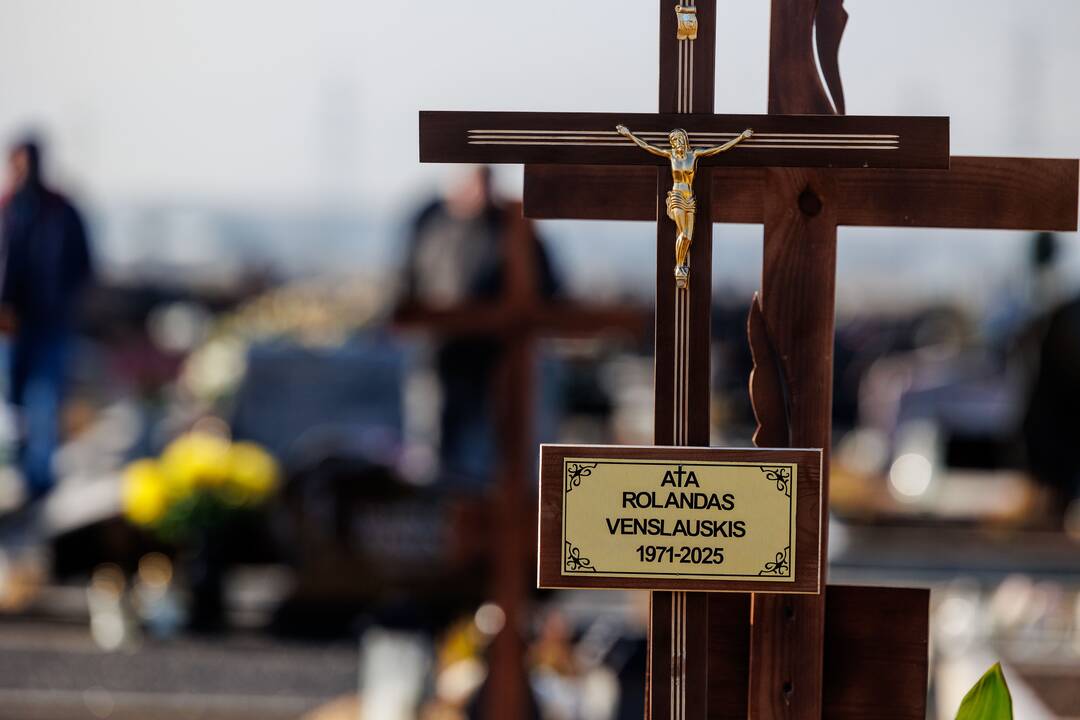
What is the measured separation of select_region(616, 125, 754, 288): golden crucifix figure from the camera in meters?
1.70

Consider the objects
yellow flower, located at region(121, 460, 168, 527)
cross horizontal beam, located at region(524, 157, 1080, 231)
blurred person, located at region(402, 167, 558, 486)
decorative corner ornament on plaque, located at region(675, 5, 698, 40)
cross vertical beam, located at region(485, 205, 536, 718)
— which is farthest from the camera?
yellow flower, located at region(121, 460, 168, 527)

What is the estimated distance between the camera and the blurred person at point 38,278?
4.19 meters

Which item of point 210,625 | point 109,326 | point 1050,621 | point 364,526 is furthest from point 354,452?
point 109,326

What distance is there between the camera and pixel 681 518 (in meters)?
1.63

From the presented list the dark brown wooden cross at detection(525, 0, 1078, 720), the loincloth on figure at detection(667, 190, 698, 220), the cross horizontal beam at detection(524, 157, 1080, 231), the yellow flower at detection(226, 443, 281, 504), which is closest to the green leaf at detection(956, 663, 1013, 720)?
the dark brown wooden cross at detection(525, 0, 1078, 720)

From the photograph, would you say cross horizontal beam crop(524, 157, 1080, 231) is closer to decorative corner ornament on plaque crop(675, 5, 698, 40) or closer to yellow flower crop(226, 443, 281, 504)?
decorative corner ornament on plaque crop(675, 5, 698, 40)

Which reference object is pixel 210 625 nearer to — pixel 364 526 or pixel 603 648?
pixel 364 526

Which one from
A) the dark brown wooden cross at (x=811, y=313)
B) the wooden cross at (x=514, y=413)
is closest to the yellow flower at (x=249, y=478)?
the wooden cross at (x=514, y=413)

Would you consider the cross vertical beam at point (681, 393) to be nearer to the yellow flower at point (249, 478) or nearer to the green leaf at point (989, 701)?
the green leaf at point (989, 701)

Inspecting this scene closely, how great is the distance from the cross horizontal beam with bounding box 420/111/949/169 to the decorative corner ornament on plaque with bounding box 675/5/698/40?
107mm

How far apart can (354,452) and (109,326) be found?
28.5ft

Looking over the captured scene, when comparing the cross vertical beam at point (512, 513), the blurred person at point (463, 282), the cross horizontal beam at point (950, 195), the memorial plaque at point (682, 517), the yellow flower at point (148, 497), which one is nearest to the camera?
the memorial plaque at point (682, 517)

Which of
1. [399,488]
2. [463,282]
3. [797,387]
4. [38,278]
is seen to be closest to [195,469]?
[399,488]

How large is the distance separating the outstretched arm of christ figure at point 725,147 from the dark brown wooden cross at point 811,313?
0.12ft
